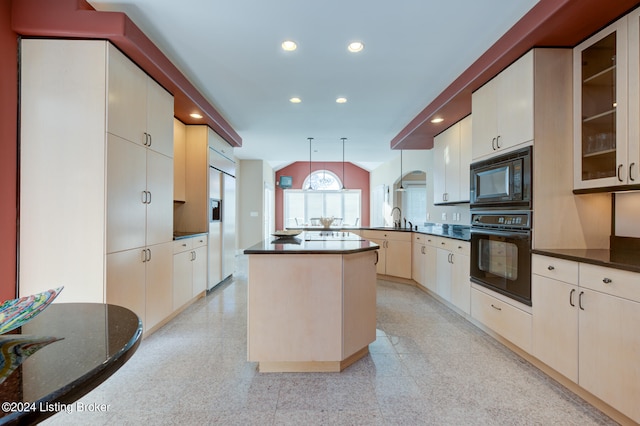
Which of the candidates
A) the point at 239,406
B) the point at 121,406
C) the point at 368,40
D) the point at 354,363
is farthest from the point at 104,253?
the point at 368,40

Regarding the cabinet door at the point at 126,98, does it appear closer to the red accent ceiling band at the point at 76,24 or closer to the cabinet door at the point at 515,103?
the red accent ceiling band at the point at 76,24

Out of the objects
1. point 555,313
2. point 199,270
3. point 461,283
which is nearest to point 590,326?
point 555,313

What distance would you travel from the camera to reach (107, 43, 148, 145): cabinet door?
2264 millimetres

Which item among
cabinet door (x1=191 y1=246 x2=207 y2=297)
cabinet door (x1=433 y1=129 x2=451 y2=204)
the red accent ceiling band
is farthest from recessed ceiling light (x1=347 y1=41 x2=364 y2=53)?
cabinet door (x1=191 y1=246 x2=207 y2=297)

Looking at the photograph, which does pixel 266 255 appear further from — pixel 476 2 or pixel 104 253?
pixel 476 2

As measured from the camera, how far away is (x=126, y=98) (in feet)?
8.04

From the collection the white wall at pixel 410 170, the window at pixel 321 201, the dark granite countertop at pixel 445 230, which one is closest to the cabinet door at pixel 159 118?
the dark granite countertop at pixel 445 230

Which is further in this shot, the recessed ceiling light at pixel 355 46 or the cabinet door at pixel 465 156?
the cabinet door at pixel 465 156

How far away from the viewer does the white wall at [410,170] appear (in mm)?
4727

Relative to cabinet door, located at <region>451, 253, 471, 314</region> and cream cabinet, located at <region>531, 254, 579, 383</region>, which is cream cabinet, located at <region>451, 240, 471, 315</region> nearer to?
cabinet door, located at <region>451, 253, 471, 314</region>

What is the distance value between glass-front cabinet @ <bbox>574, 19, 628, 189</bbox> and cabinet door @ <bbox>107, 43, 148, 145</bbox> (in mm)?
3460

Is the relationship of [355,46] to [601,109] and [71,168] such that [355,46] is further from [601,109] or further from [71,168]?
[71,168]

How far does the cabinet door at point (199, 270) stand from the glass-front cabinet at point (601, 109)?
3.98m

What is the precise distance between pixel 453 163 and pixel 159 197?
141 inches
